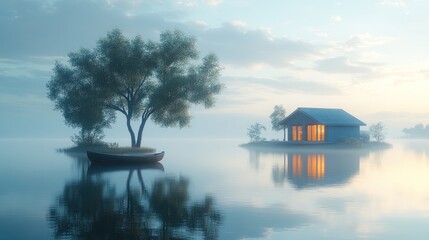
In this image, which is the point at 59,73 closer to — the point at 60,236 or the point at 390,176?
the point at 390,176

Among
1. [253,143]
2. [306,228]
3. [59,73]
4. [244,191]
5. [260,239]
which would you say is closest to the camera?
[260,239]

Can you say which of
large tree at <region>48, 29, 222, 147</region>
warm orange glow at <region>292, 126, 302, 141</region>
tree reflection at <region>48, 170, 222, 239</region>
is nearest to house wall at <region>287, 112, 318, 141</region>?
warm orange glow at <region>292, 126, 302, 141</region>

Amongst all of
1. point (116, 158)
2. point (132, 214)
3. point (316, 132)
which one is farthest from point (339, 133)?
point (132, 214)

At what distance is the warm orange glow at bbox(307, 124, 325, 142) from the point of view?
243 ft

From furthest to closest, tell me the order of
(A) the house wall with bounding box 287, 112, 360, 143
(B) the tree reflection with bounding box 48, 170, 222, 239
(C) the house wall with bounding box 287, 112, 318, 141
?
1. (C) the house wall with bounding box 287, 112, 318, 141
2. (A) the house wall with bounding box 287, 112, 360, 143
3. (B) the tree reflection with bounding box 48, 170, 222, 239

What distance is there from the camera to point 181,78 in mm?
49062

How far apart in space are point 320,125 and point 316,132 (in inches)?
57.3

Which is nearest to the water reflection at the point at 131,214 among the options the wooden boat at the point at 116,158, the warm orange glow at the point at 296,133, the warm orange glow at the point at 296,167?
the warm orange glow at the point at 296,167

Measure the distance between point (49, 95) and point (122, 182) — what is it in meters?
36.5

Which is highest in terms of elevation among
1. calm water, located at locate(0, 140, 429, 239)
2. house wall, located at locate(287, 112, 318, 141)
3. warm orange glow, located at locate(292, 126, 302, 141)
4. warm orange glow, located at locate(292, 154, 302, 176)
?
house wall, located at locate(287, 112, 318, 141)

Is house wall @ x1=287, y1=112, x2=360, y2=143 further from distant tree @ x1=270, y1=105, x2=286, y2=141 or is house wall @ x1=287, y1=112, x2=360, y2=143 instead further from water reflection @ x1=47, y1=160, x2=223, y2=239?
water reflection @ x1=47, y1=160, x2=223, y2=239

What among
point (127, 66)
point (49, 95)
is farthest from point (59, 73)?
point (127, 66)

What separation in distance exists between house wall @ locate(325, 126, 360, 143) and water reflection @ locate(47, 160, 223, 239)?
5556cm

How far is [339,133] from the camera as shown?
73.8 metres
